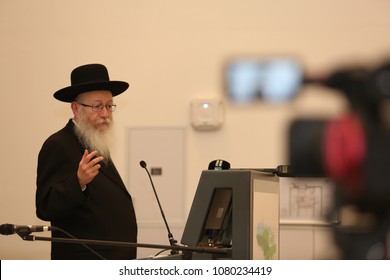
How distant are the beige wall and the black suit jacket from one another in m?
1.90

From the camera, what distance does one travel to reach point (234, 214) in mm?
1617

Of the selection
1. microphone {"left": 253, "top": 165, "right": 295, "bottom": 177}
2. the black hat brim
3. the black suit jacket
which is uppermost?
the black hat brim

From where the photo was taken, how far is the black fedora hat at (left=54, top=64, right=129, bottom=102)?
2691mm

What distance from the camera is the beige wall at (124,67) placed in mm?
4402

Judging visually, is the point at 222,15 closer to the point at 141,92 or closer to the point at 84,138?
the point at 141,92

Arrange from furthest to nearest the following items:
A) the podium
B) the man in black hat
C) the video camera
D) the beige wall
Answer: the beige wall, the man in black hat, the podium, the video camera

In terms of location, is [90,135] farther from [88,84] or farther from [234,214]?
[234,214]

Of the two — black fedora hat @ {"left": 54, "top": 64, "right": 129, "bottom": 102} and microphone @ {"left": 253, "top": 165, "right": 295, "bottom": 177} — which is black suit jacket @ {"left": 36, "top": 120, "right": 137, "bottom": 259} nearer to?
black fedora hat @ {"left": 54, "top": 64, "right": 129, "bottom": 102}

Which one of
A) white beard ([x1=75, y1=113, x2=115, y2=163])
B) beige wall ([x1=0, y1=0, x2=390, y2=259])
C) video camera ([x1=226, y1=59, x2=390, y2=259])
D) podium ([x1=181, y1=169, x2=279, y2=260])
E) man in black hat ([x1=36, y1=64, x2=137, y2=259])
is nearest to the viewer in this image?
video camera ([x1=226, y1=59, x2=390, y2=259])

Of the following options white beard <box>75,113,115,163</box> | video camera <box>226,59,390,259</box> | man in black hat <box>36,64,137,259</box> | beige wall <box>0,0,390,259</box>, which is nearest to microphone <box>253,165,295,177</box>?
video camera <box>226,59,390,259</box>

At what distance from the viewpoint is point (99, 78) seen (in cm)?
287

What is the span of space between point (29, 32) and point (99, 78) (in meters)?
1.95

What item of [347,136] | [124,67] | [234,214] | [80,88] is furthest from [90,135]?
[347,136]

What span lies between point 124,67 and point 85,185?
227cm
